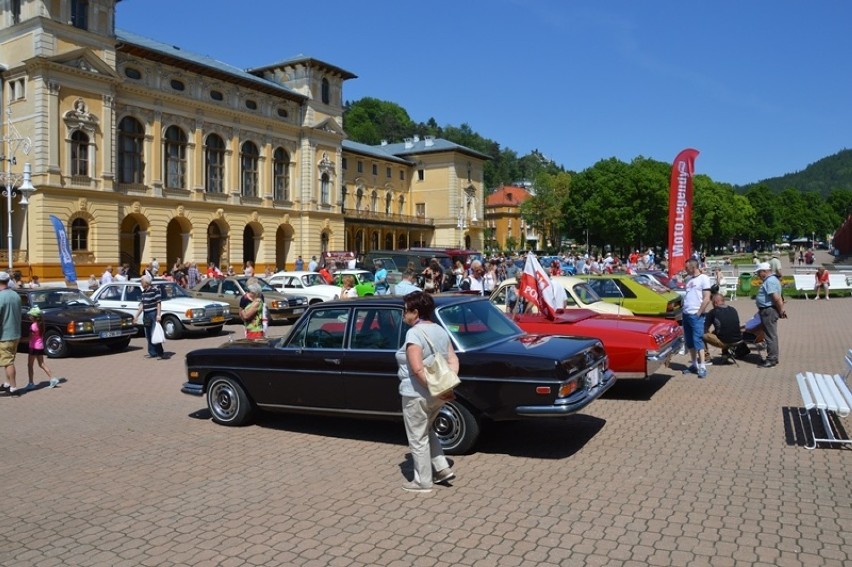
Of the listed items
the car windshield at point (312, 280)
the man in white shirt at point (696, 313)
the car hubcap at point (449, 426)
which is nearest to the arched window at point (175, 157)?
the car windshield at point (312, 280)

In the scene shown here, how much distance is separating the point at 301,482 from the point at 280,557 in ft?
5.33

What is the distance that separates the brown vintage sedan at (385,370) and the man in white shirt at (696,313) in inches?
176

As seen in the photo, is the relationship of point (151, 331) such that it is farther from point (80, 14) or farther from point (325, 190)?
point (325, 190)

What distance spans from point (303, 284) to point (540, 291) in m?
15.6

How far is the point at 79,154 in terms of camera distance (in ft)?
124

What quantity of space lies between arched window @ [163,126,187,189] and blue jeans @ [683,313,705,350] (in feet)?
127

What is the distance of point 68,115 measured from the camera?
36719mm

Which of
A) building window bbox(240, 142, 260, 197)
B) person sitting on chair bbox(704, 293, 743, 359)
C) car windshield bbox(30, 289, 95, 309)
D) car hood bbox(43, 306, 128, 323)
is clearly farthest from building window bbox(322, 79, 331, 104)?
person sitting on chair bbox(704, 293, 743, 359)

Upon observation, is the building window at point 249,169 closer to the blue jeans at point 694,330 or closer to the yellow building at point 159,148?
the yellow building at point 159,148

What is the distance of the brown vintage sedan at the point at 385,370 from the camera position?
6719 mm

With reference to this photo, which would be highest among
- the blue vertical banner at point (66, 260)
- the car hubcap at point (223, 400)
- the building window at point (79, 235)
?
the building window at point (79, 235)

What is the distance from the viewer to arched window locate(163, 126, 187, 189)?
43.9 meters

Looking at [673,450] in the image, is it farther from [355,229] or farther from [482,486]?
[355,229]

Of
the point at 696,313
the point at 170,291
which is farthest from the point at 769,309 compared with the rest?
the point at 170,291
